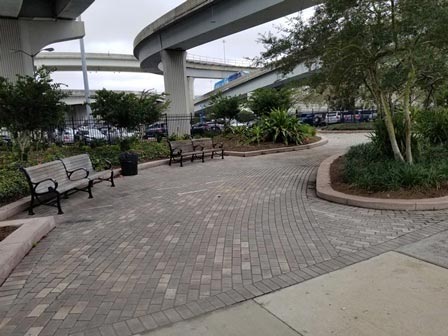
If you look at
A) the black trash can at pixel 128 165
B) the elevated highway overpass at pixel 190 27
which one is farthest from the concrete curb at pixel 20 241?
the elevated highway overpass at pixel 190 27

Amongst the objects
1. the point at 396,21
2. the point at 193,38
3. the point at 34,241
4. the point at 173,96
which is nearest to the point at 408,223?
the point at 396,21

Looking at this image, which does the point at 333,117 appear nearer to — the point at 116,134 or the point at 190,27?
the point at 190,27

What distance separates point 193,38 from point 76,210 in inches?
675

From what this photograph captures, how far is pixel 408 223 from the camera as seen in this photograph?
5453mm

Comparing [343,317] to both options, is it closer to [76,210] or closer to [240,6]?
[76,210]

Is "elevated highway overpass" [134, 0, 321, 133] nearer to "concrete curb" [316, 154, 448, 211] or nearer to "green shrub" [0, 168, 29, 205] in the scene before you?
"concrete curb" [316, 154, 448, 211]

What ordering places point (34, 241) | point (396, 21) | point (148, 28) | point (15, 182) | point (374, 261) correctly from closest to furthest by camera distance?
point (374, 261), point (34, 241), point (396, 21), point (15, 182), point (148, 28)

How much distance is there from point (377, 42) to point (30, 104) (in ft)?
28.4

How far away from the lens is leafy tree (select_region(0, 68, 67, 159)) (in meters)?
9.98

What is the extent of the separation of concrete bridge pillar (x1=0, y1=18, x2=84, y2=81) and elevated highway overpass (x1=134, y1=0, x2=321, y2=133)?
5.54 metres

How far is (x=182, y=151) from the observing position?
44.6ft

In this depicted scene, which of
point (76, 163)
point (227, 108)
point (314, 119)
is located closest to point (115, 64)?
point (314, 119)

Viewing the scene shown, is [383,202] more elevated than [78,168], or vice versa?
[78,168]

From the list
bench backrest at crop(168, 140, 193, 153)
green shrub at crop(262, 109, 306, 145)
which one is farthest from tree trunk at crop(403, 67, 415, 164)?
green shrub at crop(262, 109, 306, 145)
